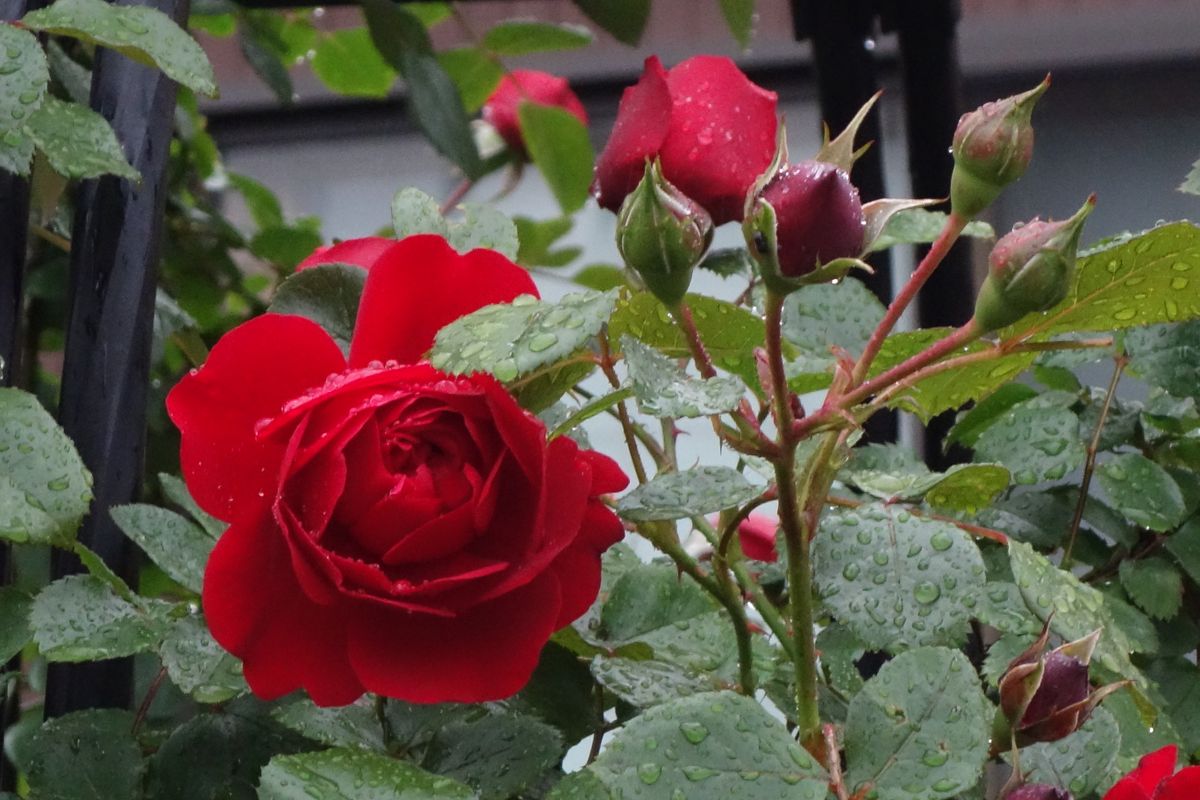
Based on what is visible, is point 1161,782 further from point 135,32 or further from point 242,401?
point 135,32

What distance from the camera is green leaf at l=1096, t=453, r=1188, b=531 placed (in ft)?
1.52

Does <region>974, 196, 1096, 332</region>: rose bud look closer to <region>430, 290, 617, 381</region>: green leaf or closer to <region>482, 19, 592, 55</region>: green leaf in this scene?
<region>430, 290, 617, 381</region>: green leaf

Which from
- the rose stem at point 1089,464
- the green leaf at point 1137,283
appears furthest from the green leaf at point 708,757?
the rose stem at point 1089,464

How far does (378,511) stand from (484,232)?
0.46ft

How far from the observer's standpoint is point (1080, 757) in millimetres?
351

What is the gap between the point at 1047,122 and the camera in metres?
1.66

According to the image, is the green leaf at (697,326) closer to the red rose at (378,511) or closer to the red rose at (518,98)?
the red rose at (378,511)

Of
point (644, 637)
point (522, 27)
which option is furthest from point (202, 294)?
point (644, 637)

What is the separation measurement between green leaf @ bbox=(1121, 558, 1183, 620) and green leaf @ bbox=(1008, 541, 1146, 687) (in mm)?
147

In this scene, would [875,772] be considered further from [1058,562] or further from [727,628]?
[1058,562]

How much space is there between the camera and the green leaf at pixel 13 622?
→ 1.25 feet

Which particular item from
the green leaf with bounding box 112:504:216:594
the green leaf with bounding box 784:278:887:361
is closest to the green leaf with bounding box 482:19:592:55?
the green leaf with bounding box 784:278:887:361

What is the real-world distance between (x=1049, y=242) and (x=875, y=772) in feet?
0.42

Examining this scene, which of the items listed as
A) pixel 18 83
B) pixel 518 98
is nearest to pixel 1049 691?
pixel 18 83
